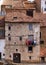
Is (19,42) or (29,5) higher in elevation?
(29,5)

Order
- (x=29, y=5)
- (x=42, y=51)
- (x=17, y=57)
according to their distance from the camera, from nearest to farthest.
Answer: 1. (x=17, y=57)
2. (x=42, y=51)
3. (x=29, y=5)

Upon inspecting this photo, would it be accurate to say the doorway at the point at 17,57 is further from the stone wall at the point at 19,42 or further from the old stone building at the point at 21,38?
the stone wall at the point at 19,42

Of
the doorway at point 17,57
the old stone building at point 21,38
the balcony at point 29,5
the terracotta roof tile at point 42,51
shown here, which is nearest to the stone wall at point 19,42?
the old stone building at point 21,38

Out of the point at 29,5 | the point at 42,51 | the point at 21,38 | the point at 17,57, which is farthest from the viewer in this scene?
the point at 29,5

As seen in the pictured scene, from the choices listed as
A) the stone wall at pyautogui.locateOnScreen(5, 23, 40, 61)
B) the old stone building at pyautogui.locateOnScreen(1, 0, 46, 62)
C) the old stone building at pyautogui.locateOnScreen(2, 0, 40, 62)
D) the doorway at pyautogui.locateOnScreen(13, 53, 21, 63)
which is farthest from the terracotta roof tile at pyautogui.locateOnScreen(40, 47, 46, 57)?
the doorway at pyautogui.locateOnScreen(13, 53, 21, 63)

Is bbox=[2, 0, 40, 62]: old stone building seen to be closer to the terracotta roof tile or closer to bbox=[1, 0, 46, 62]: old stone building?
bbox=[1, 0, 46, 62]: old stone building

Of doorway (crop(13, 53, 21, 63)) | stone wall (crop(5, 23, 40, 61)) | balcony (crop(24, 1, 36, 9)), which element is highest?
balcony (crop(24, 1, 36, 9))

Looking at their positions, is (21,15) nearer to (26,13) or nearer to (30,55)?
(26,13)

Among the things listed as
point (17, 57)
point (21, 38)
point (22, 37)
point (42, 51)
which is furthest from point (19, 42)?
point (42, 51)

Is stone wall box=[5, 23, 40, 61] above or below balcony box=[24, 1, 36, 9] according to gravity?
below

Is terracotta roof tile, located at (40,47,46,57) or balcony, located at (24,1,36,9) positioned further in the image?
balcony, located at (24,1,36,9)

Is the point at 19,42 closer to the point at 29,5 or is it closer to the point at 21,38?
the point at 21,38

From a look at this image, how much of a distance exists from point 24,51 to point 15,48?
126 cm

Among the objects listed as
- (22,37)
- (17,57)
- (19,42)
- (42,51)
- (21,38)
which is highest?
(22,37)
